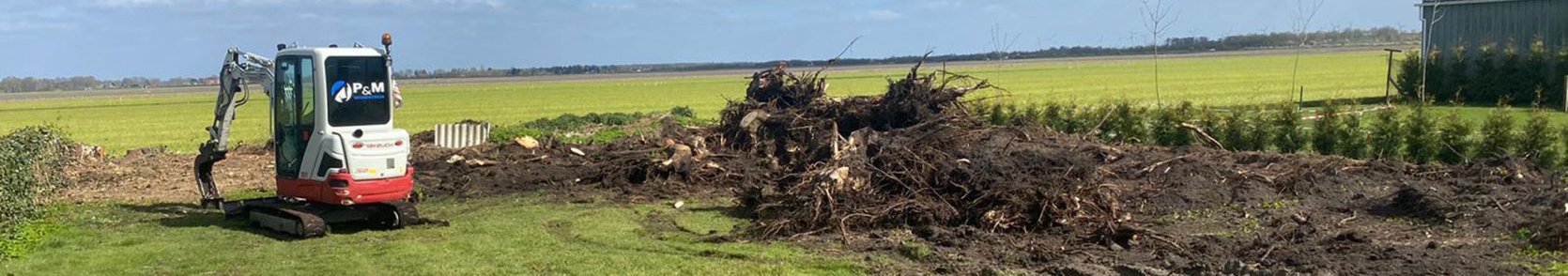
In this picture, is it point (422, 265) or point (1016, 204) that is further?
point (1016, 204)

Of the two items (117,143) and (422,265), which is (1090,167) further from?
(117,143)

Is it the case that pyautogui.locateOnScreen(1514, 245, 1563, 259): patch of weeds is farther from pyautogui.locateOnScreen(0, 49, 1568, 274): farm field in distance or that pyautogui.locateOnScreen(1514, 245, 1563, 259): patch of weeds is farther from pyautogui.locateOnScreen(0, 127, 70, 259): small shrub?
pyautogui.locateOnScreen(0, 127, 70, 259): small shrub

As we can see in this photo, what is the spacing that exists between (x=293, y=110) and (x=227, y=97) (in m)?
1.40

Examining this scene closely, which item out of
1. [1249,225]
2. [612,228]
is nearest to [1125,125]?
[1249,225]

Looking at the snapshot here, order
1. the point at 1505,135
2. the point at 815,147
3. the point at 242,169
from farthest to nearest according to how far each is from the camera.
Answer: the point at 242,169 < the point at 815,147 < the point at 1505,135

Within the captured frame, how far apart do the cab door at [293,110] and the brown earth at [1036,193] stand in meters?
3.53

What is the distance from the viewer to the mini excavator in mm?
12398

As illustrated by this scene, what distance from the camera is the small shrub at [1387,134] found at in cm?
1592

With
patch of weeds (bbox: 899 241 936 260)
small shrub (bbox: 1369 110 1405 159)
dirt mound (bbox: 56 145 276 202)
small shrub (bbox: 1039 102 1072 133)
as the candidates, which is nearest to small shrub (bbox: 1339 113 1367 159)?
small shrub (bbox: 1369 110 1405 159)

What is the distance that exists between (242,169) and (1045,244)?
14.3 metres

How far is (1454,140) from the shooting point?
15492 millimetres

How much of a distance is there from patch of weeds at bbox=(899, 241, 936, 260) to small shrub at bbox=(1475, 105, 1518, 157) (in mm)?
7884

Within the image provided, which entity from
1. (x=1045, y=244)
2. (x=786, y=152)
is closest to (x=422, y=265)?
(x=1045, y=244)

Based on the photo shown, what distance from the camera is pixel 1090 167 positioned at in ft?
42.6
